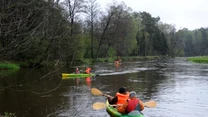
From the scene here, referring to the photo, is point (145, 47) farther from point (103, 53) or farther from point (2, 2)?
point (2, 2)

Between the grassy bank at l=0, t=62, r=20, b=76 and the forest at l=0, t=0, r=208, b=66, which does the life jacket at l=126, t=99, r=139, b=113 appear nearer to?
the forest at l=0, t=0, r=208, b=66

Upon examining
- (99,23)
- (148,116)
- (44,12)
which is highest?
(99,23)

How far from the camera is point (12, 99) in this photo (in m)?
13.3

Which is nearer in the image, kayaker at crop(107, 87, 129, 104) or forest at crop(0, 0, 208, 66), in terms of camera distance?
forest at crop(0, 0, 208, 66)

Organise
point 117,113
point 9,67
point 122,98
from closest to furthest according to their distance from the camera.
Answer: point 117,113
point 122,98
point 9,67

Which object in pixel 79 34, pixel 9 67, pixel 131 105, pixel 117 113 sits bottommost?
pixel 117 113

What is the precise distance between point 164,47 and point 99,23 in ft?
117

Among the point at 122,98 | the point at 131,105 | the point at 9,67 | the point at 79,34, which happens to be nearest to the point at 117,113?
the point at 131,105

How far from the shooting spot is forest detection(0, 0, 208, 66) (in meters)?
4.19

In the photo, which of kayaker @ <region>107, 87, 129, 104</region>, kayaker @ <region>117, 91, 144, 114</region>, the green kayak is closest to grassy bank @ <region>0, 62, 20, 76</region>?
kayaker @ <region>107, 87, 129, 104</region>

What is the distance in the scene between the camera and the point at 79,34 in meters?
40.9

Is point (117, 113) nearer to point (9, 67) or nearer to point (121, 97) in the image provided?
point (121, 97)

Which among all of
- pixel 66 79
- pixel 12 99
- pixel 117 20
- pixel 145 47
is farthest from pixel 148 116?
pixel 145 47

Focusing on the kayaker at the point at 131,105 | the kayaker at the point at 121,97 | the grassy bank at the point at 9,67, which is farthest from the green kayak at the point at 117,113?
the grassy bank at the point at 9,67
